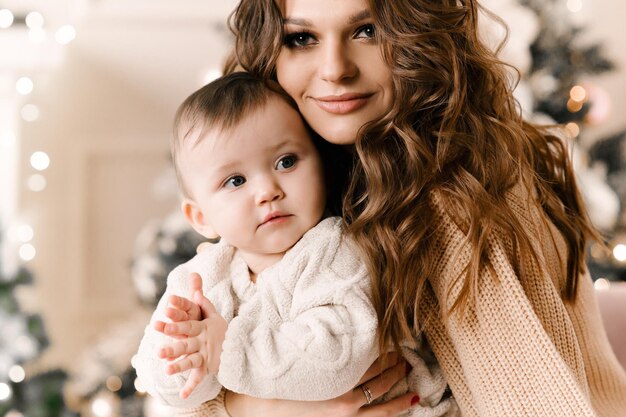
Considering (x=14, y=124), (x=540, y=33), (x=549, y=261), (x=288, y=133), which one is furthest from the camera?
(x=14, y=124)

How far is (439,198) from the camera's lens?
4.52ft

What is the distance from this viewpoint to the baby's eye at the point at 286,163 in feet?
4.44

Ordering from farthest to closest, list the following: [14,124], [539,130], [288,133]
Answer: [14,124]
[539,130]
[288,133]

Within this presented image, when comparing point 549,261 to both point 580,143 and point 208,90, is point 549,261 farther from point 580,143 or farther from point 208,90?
point 580,143

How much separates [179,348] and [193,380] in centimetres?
7

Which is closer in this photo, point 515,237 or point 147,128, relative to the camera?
point 515,237

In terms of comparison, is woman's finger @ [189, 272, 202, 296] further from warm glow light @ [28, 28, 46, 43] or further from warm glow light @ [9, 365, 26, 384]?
warm glow light @ [28, 28, 46, 43]

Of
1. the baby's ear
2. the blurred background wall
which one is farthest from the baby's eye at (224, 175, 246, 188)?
the blurred background wall

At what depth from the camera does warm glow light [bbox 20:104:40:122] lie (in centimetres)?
359

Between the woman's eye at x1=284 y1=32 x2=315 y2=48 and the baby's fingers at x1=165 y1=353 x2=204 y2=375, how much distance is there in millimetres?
641

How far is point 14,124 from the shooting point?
11.6 feet

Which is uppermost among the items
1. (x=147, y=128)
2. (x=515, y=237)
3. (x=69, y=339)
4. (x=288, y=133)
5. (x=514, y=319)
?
(x=288, y=133)

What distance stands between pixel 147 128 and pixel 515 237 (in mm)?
2713

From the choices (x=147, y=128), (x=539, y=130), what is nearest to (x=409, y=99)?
(x=539, y=130)
